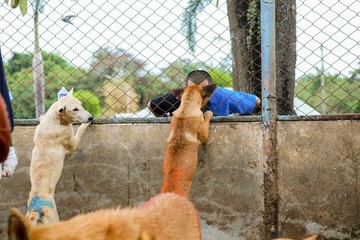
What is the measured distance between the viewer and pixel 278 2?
26.4 ft

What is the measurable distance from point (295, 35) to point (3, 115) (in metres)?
5.47

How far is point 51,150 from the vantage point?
688 centimetres

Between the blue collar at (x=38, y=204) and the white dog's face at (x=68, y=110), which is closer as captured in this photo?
the blue collar at (x=38, y=204)

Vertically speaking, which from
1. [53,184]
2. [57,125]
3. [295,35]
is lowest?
[53,184]

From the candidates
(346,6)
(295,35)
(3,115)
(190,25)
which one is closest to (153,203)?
(3,115)

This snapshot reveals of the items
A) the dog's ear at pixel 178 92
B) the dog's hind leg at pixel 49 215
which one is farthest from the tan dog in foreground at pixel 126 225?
the dog's ear at pixel 178 92

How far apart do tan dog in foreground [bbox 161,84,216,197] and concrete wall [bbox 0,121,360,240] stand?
7 cm

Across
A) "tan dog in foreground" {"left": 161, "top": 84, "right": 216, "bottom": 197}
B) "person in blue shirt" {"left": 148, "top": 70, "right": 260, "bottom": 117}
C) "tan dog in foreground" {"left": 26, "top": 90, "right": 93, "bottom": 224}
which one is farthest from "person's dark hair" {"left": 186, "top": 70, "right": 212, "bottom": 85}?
"tan dog in foreground" {"left": 26, "top": 90, "right": 93, "bottom": 224}

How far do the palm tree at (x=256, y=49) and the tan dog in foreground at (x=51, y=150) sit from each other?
1.50 metres

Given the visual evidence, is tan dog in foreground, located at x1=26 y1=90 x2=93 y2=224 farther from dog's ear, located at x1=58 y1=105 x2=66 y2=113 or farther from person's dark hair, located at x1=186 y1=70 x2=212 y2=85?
person's dark hair, located at x1=186 y1=70 x2=212 y2=85

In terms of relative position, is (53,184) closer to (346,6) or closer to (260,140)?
(260,140)

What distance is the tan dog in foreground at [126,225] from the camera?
3.11 m

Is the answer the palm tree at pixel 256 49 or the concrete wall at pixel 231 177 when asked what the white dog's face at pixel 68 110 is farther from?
the palm tree at pixel 256 49

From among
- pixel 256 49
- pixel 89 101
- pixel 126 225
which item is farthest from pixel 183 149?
pixel 89 101
